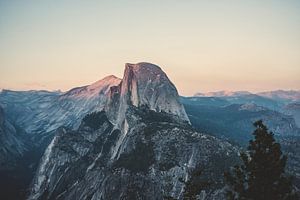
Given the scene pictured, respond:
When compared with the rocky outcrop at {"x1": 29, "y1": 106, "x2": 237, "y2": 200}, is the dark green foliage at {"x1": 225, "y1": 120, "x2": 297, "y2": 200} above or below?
above

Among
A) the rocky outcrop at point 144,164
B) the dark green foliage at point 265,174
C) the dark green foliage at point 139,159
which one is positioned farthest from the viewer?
the dark green foliage at point 139,159

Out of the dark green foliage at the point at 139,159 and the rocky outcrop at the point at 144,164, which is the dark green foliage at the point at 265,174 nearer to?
the rocky outcrop at the point at 144,164

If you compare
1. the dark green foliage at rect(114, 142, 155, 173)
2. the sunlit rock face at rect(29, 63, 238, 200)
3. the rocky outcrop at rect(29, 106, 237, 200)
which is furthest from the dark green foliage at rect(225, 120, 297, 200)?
the dark green foliage at rect(114, 142, 155, 173)

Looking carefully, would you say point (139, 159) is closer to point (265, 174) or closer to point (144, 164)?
point (144, 164)

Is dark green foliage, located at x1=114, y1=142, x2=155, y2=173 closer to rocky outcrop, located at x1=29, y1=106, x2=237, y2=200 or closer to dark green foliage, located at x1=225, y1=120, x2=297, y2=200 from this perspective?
rocky outcrop, located at x1=29, y1=106, x2=237, y2=200

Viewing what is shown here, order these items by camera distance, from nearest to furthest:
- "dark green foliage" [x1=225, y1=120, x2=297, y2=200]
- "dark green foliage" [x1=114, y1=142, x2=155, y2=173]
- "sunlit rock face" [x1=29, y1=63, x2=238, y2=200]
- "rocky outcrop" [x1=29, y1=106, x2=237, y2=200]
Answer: "dark green foliage" [x1=225, y1=120, x2=297, y2=200], "rocky outcrop" [x1=29, y1=106, x2=237, y2=200], "sunlit rock face" [x1=29, y1=63, x2=238, y2=200], "dark green foliage" [x1=114, y1=142, x2=155, y2=173]

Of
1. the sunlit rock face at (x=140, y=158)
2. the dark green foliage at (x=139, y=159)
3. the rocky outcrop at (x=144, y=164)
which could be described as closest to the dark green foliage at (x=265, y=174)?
the sunlit rock face at (x=140, y=158)

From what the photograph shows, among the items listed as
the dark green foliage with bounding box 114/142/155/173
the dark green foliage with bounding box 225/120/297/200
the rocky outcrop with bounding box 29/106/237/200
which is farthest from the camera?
the dark green foliage with bounding box 114/142/155/173
